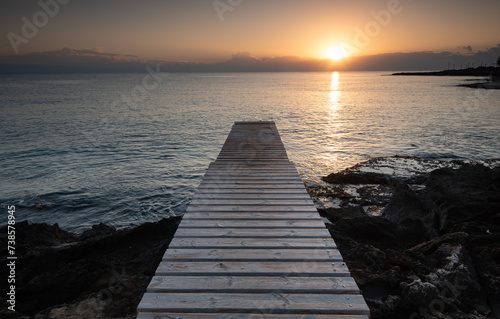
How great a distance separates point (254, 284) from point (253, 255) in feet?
1.92

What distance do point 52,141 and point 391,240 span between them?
21756 mm

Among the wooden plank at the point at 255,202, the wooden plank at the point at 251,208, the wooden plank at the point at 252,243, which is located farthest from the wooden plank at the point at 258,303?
the wooden plank at the point at 255,202

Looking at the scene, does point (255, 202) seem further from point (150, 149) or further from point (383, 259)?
point (150, 149)

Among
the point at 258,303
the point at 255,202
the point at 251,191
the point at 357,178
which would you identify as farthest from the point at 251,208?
the point at 357,178

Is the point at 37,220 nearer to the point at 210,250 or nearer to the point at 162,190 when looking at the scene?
the point at 162,190

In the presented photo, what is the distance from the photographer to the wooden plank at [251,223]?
15.0 feet

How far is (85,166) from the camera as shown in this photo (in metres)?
15.7

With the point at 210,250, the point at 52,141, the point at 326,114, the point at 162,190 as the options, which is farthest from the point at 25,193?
the point at 326,114

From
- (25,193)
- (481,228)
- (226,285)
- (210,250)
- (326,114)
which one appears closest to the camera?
(226,285)

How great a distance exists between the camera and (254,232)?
438cm

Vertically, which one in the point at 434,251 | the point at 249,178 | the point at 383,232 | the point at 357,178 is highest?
the point at 249,178

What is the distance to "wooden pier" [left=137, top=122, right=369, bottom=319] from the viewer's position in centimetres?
285

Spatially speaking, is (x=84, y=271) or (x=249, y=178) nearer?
(x=84, y=271)

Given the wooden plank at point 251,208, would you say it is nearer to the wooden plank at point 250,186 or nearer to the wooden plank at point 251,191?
the wooden plank at point 251,191
